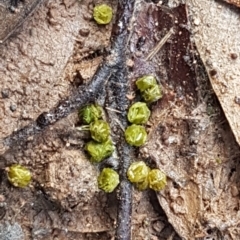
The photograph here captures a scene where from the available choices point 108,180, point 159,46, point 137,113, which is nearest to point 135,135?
point 137,113

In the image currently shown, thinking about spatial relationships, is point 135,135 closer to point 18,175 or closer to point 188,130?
point 188,130

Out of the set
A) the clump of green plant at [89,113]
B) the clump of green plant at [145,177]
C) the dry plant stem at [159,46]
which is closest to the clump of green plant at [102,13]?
the dry plant stem at [159,46]

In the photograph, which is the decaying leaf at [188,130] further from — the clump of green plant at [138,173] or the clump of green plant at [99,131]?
the clump of green plant at [99,131]

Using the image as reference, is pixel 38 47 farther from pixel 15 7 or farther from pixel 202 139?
pixel 202 139

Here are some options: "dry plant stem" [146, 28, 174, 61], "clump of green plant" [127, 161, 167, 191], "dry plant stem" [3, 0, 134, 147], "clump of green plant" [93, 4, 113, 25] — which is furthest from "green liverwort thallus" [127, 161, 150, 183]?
"clump of green plant" [93, 4, 113, 25]

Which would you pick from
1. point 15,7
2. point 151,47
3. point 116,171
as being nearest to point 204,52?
point 151,47

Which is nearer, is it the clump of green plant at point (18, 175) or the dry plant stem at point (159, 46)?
the clump of green plant at point (18, 175)

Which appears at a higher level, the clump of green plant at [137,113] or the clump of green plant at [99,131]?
the clump of green plant at [137,113]
